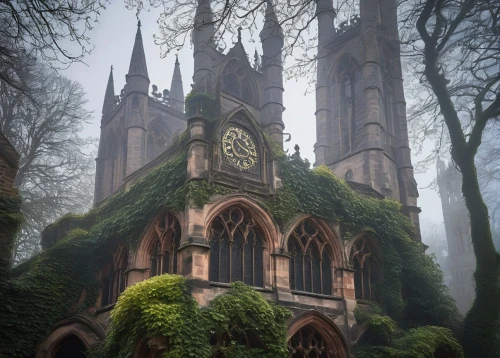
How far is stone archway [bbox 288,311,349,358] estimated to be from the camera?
678 inches

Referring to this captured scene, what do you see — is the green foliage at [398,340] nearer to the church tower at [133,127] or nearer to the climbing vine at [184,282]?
the climbing vine at [184,282]

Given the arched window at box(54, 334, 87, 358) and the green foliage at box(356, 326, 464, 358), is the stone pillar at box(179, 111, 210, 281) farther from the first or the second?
the green foliage at box(356, 326, 464, 358)

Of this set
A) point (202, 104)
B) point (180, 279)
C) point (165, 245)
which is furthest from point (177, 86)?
point (180, 279)

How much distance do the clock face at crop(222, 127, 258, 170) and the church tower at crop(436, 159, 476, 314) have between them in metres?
39.3

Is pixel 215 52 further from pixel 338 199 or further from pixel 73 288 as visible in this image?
pixel 73 288

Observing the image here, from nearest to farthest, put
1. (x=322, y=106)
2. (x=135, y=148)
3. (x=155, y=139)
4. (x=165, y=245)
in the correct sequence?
(x=165, y=245)
(x=135, y=148)
(x=322, y=106)
(x=155, y=139)

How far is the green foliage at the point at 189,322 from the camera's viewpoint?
45.2 feet

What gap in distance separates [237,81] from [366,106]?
8.25m

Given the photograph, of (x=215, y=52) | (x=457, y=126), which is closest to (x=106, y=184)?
(x=215, y=52)

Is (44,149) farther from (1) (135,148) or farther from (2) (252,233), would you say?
(2) (252,233)

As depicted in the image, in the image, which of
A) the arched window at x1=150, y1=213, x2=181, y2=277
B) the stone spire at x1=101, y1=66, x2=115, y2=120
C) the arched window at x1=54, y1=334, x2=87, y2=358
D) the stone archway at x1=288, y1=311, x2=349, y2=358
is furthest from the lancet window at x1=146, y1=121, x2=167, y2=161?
the stone archway at x1=288, y1=311, x2=349, y2=358

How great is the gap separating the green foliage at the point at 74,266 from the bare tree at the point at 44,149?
21.6 feet

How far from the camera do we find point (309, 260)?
1905 centimetres

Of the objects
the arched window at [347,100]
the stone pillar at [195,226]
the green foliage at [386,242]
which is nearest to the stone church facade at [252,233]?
the stone pillar at [195,226]
